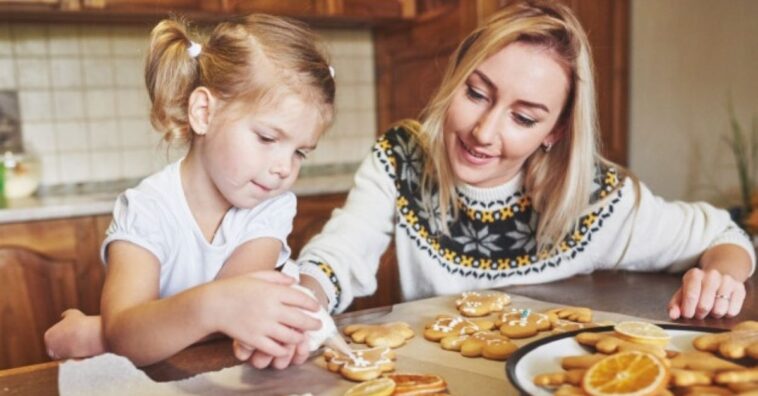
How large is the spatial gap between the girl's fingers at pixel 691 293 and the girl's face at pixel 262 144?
0.61 metres

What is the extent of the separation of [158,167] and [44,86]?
0.52m

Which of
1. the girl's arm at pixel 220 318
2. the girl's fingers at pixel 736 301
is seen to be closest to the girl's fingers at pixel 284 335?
the girl's arm at pixel 220 318

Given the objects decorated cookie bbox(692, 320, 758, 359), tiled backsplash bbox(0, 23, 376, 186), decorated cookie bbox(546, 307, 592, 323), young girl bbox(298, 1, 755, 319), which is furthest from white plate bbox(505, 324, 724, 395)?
tiled backsplash bbox(0, 23, 376, 186)

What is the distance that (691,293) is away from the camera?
1028mm

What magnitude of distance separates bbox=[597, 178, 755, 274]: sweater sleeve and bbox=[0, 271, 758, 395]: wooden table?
0.22 ft

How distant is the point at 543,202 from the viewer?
1410mm

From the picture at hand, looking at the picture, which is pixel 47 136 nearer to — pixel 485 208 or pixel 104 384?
pixel 485 208

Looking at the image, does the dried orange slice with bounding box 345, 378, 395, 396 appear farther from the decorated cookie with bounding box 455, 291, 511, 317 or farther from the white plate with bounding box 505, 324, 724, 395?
the decorated cookie with bounding box 455, 291, 511, 317

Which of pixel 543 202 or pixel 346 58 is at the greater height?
pixel 346 58

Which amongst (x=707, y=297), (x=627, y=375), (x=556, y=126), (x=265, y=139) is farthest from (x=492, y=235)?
(x=627, y=375)

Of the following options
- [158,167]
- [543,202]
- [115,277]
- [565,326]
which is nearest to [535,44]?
[543,202]

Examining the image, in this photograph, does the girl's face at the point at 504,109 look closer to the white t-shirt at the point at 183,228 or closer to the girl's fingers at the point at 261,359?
the white t-shirt at the point at 183,228

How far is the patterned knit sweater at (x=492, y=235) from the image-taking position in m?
1.36

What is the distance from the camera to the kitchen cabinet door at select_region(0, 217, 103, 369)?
217 cm
